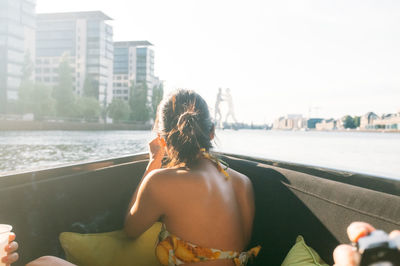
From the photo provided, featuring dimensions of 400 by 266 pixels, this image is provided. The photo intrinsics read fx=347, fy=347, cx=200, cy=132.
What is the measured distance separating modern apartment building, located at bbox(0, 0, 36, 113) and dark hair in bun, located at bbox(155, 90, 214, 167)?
134ft

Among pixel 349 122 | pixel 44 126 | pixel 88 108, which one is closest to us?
pixel 44 126

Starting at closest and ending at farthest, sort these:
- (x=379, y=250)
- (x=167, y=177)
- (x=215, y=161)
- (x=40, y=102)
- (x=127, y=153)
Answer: (x=379, y=250) → (x=167, y=177) → (x=215, y=161) → (x=127, y=153) → (x=40, y=102)

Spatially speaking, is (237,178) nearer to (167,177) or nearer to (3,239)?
(167,177)

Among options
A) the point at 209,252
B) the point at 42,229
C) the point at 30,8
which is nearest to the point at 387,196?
the point at 209,252

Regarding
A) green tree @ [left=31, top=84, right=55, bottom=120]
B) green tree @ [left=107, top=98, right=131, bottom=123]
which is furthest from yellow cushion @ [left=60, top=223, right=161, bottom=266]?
green tree @ [left=107, top=98, right=131, bottom=123]

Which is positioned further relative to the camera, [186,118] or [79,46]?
[79,46]

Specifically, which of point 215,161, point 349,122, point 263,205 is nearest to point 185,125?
point 215,161

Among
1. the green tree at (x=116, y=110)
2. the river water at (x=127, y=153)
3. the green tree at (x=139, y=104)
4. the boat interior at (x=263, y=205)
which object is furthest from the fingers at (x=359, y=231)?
the green tree at (x=139, y=104)

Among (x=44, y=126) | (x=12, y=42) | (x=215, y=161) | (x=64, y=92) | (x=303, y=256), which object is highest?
(x=12, y=42)

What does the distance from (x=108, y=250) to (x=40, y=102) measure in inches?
1385

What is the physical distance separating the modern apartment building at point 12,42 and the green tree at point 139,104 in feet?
73.9

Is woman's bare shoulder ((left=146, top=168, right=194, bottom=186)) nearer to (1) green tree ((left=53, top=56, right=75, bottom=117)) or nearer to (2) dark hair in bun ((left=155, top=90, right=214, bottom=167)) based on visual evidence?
(2) dark hair in bun ((left=155, top=90, right=214, bottom=167))

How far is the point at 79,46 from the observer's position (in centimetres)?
5928

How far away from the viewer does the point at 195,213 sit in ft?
4.55
